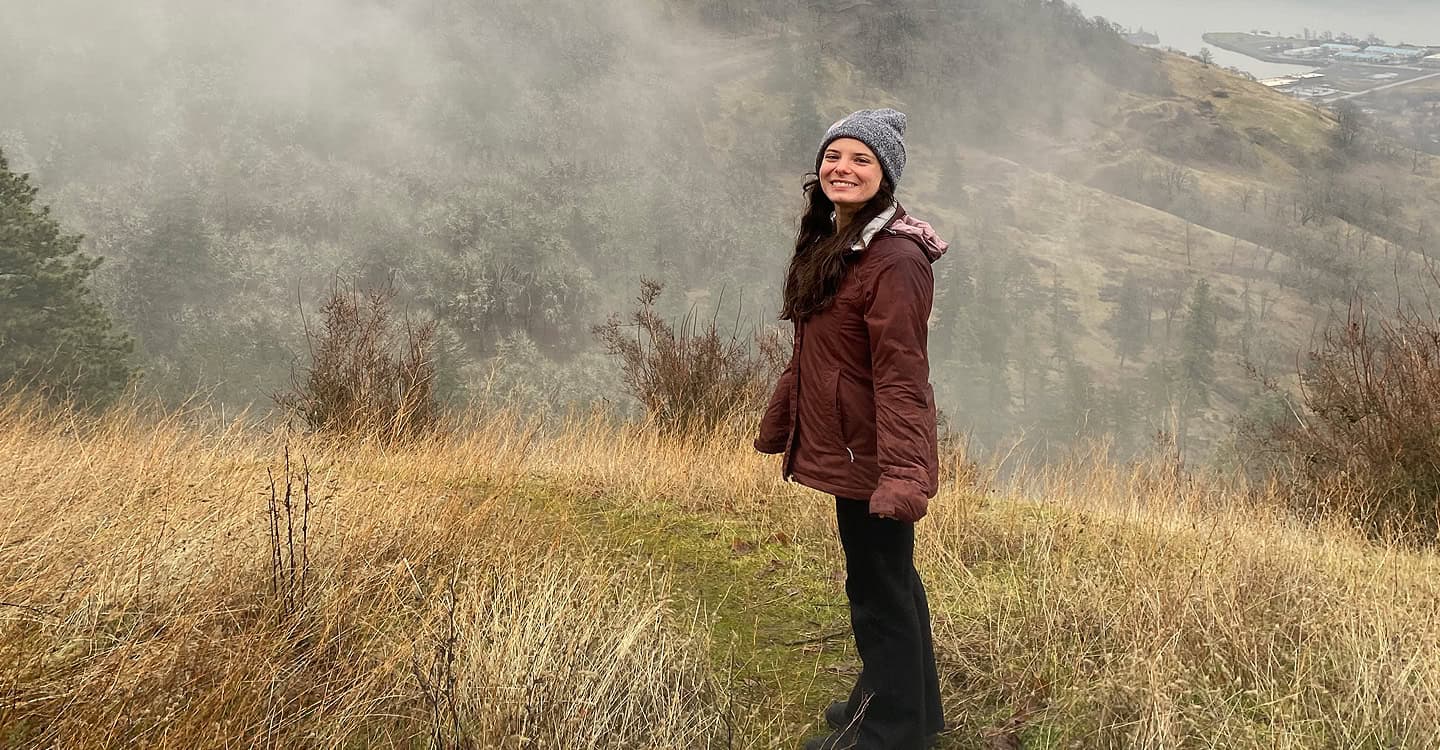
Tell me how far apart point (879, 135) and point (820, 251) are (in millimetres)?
310

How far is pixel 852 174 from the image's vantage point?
5.77 feet

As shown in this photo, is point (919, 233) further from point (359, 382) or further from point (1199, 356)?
point (1199, 356)

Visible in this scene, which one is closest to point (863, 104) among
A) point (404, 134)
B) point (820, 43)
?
point (820, 43)

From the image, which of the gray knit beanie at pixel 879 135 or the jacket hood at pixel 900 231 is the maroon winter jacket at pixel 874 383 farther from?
the gray knit beanie at pixel 879 135

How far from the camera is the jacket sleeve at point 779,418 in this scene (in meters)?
2.00

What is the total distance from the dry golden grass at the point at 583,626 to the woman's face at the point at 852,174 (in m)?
1.33

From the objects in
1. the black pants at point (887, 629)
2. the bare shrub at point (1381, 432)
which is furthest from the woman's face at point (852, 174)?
the bare shrub at point (1381, 432)

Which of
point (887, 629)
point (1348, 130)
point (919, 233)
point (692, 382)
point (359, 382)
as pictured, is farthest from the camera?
point (1348, 130)

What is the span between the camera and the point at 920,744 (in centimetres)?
185

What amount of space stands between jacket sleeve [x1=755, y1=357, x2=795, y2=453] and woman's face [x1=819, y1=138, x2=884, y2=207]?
463mm

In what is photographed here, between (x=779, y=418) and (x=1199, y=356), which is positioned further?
(x=1199, y=356)

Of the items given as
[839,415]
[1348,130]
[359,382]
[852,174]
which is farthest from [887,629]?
[1348,130]

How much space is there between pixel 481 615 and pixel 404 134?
329ft

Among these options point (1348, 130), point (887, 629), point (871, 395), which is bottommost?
point (887, 629)
